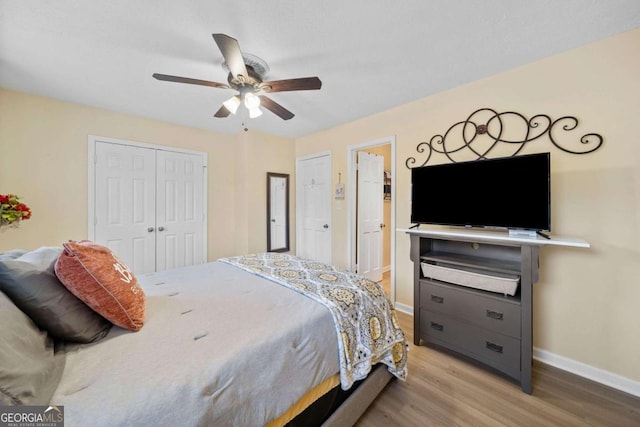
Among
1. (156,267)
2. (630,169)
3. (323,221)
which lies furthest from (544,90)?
(156,267)

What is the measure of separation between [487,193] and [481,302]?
0.87 metres

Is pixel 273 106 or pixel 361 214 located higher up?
pixel 273 106

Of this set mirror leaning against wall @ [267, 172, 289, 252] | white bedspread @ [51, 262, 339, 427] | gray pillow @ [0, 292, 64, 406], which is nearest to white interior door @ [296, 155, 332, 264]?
mirror leaning against wall @ [267, 172, 289, 252]

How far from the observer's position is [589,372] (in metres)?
1.82

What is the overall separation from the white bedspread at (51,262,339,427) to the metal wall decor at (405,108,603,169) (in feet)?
6.77

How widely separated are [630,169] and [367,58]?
1.98 metres

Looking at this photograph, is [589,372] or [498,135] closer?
[589,372]

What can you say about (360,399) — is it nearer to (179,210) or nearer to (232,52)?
(232,52)

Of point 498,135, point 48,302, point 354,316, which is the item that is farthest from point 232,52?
point 498,135

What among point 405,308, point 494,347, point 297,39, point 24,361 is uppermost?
point 297,39

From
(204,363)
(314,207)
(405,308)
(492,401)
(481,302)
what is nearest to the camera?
(204,363)

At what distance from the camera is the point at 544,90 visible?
198 cm

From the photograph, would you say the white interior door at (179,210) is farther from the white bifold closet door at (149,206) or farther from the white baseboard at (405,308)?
the white baseboard at (405,308)

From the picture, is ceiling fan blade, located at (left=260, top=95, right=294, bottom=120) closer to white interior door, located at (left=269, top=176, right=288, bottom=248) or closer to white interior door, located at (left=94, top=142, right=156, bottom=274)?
white interior door, located at (left=269, top=176, right=288, bottom=248)
